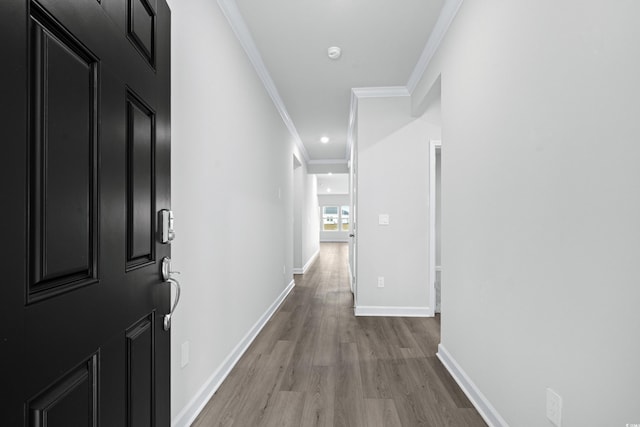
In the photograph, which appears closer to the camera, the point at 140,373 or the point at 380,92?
the point at 140,373

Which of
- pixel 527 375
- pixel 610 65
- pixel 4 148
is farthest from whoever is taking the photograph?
pixel 527 375

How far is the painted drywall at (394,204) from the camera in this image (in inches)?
142

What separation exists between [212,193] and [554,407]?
76.9 inches

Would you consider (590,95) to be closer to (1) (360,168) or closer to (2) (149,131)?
(2) (149,131)

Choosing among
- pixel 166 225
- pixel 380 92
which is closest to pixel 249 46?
pixel 380 92

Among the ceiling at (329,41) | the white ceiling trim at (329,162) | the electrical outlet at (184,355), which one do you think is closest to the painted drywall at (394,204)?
the ceiling at (329,41)

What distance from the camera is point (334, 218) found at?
15.0 metres

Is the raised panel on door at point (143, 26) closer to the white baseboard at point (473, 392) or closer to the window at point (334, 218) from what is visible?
the white baseboard at point (473, 392)

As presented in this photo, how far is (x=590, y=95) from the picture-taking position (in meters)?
1.01

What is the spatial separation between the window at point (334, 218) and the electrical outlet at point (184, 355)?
43.1ft

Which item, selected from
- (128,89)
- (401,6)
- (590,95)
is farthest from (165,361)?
(401,6)

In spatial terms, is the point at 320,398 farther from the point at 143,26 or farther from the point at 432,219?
the point at 432,219

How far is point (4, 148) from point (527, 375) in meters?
1.81

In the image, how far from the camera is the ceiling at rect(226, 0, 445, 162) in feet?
7.27
